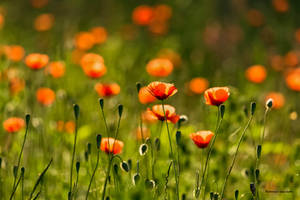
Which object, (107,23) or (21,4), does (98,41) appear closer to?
(107,23)

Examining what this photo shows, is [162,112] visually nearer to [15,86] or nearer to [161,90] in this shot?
[161,90]

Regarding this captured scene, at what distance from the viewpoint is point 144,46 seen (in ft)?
17.4

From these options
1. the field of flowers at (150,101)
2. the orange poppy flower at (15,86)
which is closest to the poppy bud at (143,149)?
the field of flowers at (150,101)

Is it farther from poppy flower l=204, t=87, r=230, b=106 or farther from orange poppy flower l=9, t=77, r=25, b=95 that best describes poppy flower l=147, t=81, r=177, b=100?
orange poppy flower l=9, t=77, r=25, b=95

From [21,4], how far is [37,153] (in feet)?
14.0

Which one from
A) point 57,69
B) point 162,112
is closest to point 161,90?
point 162,112

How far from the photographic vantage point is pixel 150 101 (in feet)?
8.09

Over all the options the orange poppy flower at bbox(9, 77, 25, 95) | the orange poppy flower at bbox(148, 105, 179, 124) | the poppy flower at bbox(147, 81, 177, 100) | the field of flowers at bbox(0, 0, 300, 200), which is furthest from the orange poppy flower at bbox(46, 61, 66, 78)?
the poppy flower at bbox(147, 81, 177, 100)

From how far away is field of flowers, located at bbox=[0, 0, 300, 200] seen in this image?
1.95 m

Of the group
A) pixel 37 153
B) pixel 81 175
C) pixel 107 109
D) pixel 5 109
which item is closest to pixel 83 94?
pixel 107 109

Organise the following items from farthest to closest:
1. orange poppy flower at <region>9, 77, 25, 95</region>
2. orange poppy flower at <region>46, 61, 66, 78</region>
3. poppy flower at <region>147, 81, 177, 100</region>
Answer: orange poppy flower at <region>46, 61, 66, 78</region> < orange poppy flower at <region>9, 77, 25, 95</region> < poppy flower at <region>147, 81, 177, 100</region>

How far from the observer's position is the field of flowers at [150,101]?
1.95 meters

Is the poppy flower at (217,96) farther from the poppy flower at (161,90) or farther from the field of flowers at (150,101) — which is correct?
the poppy flower at (161,90)

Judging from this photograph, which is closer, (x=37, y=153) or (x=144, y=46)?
(x=37, y=153)
